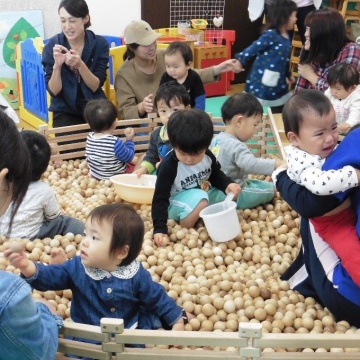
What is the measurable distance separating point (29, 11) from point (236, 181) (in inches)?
94.0

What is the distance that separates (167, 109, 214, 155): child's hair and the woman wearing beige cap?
84cm

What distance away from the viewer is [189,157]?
1.68 metres

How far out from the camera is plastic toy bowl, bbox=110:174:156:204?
1.94m

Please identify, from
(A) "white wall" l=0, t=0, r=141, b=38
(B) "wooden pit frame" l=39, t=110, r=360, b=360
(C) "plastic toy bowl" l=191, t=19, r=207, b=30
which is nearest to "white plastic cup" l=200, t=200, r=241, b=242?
(B) "wooden pit frame" l=39, t=110, r=360, b=360

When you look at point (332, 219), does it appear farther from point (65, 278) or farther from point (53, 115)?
point (53, 115)

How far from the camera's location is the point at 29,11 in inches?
146

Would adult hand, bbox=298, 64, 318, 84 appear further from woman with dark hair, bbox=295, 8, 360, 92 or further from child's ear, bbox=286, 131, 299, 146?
child's ear, bbox=286, 131, 299, 146

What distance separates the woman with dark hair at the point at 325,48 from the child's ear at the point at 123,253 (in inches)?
67.9

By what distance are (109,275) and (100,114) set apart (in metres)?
1.12

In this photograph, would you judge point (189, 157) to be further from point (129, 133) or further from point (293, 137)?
point (129, 133)

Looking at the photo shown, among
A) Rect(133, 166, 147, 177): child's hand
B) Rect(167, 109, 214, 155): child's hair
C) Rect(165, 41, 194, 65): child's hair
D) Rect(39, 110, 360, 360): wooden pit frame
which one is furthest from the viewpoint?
Rect(165, 41, 194, 65): child's hair

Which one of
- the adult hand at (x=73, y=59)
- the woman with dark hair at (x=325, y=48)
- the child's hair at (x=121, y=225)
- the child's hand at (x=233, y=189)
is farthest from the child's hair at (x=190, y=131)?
the woman with dark hair at (x=325, y=48)

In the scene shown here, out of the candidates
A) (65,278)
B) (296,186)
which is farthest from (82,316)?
(296,186)

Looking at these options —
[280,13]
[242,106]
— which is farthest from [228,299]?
[280,13]
